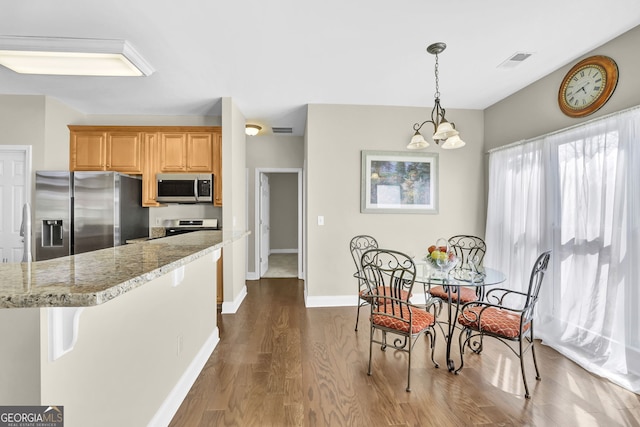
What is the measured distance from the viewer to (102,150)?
3971 mm

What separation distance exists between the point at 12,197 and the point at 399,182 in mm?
4929

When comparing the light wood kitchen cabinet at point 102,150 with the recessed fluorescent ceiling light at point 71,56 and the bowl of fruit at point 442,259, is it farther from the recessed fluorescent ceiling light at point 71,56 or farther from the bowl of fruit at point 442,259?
the bowl of fruit at point 442,259

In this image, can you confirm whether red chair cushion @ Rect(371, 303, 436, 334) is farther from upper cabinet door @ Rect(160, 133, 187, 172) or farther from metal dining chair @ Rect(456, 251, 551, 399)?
upper cabinet door @ Rect(160, 133, 187, 172)

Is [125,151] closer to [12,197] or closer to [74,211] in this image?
[74,211]

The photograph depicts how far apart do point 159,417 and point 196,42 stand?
109 inches

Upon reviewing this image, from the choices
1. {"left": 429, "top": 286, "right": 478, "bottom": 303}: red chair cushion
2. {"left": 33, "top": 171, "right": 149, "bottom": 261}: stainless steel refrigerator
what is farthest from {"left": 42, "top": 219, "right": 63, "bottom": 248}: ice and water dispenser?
{"left": 429, "top": 286, "right": 478, "bottom": 303}: red chair cushion

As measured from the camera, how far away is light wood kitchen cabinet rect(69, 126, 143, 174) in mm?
3961

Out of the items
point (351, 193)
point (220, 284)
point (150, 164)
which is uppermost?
point (150, 164)

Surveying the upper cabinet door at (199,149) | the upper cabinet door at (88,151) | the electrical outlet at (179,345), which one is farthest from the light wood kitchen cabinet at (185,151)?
the electrical outlet at (179,345)

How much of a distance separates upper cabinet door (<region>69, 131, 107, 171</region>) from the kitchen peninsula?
10.1 feet

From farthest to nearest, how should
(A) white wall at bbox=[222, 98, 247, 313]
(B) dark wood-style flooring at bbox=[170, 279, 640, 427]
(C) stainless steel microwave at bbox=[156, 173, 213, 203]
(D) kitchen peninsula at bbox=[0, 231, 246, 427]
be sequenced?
(C) stainless steel microwave at bbox=[156, 173, 213, 203] < (A) white wall at bbox=[222, 98, 247, 313] < (B) dark wood-style flooring at bbox=[170, 279, 640, 427] < (D) kitchen peninsula at bbox=[0, 231, 246, 427]

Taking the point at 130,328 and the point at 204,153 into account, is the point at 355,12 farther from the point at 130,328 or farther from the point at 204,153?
the point at 204,153

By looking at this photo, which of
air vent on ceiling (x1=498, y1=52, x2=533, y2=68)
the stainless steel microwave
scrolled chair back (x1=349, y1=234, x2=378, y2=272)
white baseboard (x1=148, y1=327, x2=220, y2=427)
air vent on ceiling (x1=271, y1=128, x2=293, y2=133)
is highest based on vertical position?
air vent on ceiling (x1=498, y1=52, x2=533, y2=68)

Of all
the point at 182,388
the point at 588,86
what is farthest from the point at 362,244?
the point at 588,86
